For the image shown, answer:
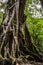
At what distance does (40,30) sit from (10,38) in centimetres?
738

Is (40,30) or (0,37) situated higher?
(0,37)

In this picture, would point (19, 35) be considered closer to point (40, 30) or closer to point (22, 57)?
point (22, 57)

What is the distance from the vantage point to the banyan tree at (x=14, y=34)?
422 centimetres

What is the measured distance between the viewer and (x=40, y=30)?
38.0ft

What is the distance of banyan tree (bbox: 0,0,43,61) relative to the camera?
4.22 metres

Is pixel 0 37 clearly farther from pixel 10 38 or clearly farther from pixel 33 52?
pixel 33 52

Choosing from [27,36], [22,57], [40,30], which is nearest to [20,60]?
[22,57]

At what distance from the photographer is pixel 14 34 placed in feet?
14.1

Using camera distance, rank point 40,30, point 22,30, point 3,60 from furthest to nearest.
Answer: point 40,30, point 22,30, point 3,60

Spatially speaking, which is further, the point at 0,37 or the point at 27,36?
the point at 27,36

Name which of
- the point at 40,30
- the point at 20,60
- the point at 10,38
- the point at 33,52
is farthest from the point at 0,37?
the point at 40,30

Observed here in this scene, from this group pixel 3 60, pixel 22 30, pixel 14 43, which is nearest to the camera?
pixel 3 60

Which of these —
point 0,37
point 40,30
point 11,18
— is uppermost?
point 11,18

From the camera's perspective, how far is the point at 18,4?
14.1ft
